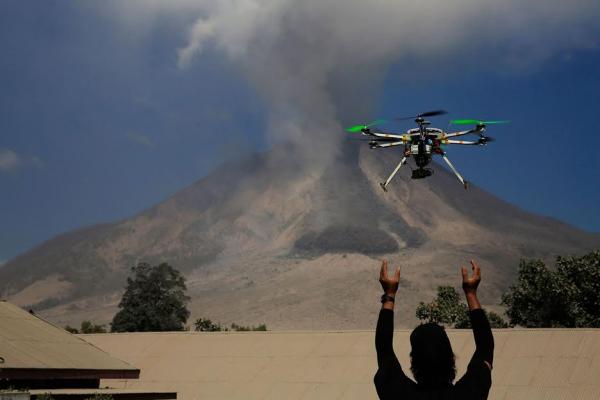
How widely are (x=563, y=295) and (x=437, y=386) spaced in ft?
266

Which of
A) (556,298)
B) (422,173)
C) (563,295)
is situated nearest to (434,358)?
(422,173)

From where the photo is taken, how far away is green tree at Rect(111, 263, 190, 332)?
381 feet

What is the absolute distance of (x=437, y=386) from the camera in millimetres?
6219

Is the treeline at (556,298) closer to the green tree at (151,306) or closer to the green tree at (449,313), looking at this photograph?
the green tree at (449,313)

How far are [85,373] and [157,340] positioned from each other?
66.3 ft

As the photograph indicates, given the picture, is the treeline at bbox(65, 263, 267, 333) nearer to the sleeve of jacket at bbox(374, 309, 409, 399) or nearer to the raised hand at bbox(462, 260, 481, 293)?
the raised hand at bbox(462, 260, 481, 293)

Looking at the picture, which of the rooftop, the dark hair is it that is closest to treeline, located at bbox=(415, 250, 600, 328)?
the rooftop

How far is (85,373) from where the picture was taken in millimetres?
35969

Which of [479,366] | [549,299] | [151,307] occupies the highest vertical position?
[151,307]

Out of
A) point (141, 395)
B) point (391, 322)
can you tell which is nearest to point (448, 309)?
point (141, 395)

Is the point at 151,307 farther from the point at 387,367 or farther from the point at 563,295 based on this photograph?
the point at 387,367

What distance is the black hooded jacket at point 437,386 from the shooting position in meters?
6.13

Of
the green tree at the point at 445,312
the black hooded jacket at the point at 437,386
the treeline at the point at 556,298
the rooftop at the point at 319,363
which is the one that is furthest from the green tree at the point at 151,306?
the black hooded jacket at the point at 437,386

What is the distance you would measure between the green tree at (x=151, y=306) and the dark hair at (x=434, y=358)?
10991 centimetres
